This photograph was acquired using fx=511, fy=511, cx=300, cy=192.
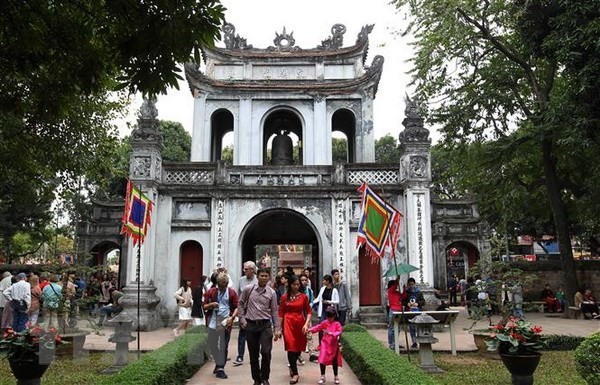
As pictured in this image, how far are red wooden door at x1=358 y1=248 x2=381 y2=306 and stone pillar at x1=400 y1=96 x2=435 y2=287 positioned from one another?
1.20 meters

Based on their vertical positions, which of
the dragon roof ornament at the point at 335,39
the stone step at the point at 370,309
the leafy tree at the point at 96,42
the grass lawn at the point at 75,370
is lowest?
the grass lawn at the point at 75,370

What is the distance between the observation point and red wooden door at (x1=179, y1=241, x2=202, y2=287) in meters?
15.6

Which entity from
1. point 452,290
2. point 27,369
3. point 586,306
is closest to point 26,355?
point 27,369

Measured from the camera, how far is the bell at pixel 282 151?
18484 millimetres

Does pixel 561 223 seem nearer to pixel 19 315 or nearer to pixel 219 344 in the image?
pixel 219 344

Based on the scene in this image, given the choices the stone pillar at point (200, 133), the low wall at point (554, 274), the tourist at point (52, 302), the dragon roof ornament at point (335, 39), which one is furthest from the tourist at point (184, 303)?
the low wall at point (554, 274)

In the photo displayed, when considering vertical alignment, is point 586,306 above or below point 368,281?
below

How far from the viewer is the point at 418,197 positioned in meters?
14.9

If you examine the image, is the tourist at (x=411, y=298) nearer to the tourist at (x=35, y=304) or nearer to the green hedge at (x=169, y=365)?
the green hedge at (x=169, y=365)

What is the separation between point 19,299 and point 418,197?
416 inches

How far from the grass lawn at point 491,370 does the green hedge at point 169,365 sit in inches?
150

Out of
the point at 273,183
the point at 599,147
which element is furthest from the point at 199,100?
the point at 599,147

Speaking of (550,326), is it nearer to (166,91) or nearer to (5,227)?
(166,91)

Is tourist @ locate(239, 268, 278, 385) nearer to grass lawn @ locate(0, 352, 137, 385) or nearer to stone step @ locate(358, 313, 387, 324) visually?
grass lawn @ locate(0, 352, 137, 385)
